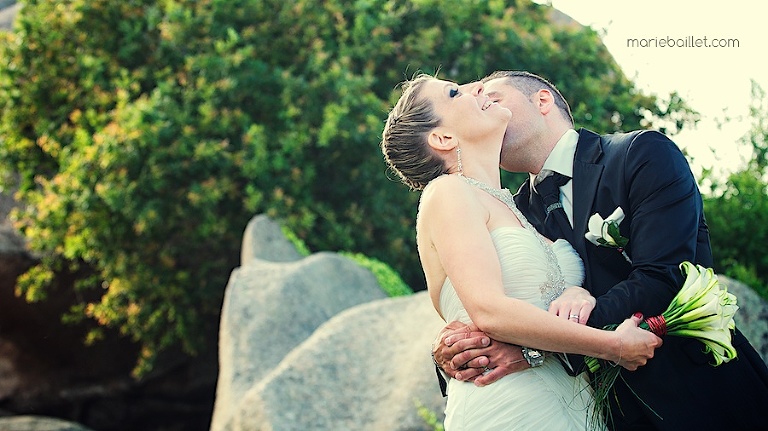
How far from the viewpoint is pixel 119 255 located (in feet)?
35.1

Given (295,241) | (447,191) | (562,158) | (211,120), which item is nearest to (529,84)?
(562,158)

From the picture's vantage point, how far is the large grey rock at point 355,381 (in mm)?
5723

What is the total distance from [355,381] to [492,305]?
10.7 feet

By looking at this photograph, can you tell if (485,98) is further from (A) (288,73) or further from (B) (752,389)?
(A) (288,73)

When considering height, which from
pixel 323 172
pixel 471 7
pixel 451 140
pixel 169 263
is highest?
pixel 451 140

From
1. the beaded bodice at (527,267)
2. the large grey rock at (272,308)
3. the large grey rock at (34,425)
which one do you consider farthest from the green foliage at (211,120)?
the beaded bodice at (527,267)

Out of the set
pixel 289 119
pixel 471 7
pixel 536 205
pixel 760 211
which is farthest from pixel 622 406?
pixel 471 7

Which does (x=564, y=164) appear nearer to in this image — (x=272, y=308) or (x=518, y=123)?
(x=518, y=123)

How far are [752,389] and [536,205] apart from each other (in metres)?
1.14

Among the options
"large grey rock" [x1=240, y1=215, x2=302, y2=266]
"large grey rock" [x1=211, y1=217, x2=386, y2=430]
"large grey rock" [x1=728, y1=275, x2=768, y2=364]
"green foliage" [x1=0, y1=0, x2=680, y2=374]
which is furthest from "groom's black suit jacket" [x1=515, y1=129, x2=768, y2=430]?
"green foliage" [x1=0, y1=0, x2=680, y2=374]

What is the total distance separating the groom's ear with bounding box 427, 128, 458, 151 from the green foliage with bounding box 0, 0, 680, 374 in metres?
6.89

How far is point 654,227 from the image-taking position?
3158 millimetres

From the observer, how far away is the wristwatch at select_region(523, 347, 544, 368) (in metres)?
3.10

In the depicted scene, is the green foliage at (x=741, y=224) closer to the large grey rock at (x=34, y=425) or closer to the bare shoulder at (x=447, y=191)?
the bare shoulder at (x=447, y=191)
